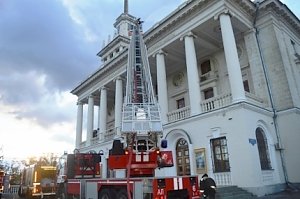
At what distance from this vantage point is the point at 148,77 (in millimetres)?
12086

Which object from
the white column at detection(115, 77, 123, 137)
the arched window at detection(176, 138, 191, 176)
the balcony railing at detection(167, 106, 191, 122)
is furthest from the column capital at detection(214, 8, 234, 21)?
the white column at detection(115, 77, 123, 137)

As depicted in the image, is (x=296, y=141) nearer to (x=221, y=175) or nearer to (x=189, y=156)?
(x=221, y=175)

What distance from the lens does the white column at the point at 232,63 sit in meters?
14.0

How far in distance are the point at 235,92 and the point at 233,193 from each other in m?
5.21

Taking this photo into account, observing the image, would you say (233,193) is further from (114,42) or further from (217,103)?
(114,42)

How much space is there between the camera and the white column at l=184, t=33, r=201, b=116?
1597 centimetres

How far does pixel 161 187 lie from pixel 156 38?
14539mm

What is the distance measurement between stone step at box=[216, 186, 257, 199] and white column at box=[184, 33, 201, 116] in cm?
499

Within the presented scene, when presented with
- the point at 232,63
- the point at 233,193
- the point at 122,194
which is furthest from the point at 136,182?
the point at 232,63

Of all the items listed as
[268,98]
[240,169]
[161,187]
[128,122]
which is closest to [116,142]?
[128,122]

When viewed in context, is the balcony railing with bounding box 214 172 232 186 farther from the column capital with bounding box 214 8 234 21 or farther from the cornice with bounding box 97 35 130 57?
the cornice with bounding box 97 35 130 57

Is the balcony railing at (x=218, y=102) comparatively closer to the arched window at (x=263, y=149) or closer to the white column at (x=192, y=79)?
the white column at (x=192, y=79)

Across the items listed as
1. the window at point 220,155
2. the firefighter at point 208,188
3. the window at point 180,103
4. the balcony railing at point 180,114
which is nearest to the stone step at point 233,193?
the window at point 220,155

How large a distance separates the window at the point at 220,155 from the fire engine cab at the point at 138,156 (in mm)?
5212
